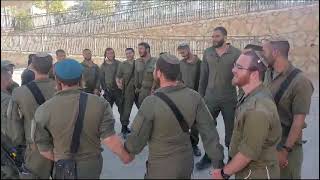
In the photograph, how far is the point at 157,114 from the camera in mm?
3154

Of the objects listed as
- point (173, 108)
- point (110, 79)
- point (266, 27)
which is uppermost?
point (266, 27)

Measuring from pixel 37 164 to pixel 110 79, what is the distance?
13.3 feet

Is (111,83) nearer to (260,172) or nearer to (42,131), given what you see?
(42,131)

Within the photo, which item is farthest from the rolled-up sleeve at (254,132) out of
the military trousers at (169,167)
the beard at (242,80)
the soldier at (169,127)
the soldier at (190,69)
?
the soldier at (190,69)

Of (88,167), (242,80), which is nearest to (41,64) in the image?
(88,167)

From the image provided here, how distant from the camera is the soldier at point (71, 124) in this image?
307cm

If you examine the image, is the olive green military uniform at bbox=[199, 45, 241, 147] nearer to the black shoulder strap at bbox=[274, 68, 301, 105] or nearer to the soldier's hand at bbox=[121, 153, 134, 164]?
the black shoulder strap at bbox=[274, 68, 301, 105]

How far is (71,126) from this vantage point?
3.06 metres

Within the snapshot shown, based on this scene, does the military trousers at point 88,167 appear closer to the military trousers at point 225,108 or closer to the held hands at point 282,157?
the held hands at point 282,157

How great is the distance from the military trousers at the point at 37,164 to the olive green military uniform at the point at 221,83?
238 cm

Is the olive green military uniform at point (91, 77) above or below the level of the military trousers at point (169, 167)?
above

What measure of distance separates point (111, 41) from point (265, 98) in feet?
49.4

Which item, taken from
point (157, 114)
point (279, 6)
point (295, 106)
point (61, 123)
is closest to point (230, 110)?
point (295, 106)

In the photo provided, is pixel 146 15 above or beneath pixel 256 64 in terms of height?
above
